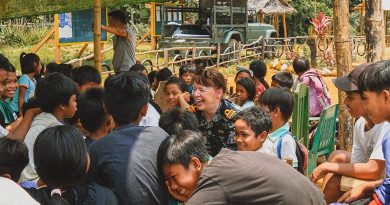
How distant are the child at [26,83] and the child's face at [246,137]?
2922 mm

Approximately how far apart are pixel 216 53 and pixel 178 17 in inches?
108

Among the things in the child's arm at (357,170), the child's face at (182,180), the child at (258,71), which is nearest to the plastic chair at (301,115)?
the child at (258,71)

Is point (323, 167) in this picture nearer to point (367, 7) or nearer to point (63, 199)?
point (63, 199)

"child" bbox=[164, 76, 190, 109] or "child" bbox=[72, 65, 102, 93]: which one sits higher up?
"child" bbox=[72, 65, 102, 93]

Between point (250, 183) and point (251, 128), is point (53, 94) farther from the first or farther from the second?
point (250, 183)

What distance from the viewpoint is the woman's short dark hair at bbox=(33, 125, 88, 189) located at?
7.01 feet

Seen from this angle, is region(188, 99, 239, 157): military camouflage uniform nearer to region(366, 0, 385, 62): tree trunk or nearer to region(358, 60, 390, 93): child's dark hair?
region(358, 60, 390, 93): child's dark hair

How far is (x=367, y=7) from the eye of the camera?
19.8 ft

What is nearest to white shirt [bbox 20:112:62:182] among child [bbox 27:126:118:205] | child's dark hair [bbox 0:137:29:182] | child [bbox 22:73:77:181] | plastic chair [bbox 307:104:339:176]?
child [bbox 22:73:77:181]

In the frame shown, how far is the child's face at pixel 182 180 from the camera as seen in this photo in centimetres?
222

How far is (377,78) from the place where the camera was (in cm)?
255

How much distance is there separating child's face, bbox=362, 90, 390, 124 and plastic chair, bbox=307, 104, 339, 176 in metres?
2.56

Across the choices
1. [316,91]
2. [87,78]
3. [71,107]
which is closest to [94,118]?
[71,107]

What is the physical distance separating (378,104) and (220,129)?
1.30 metres
